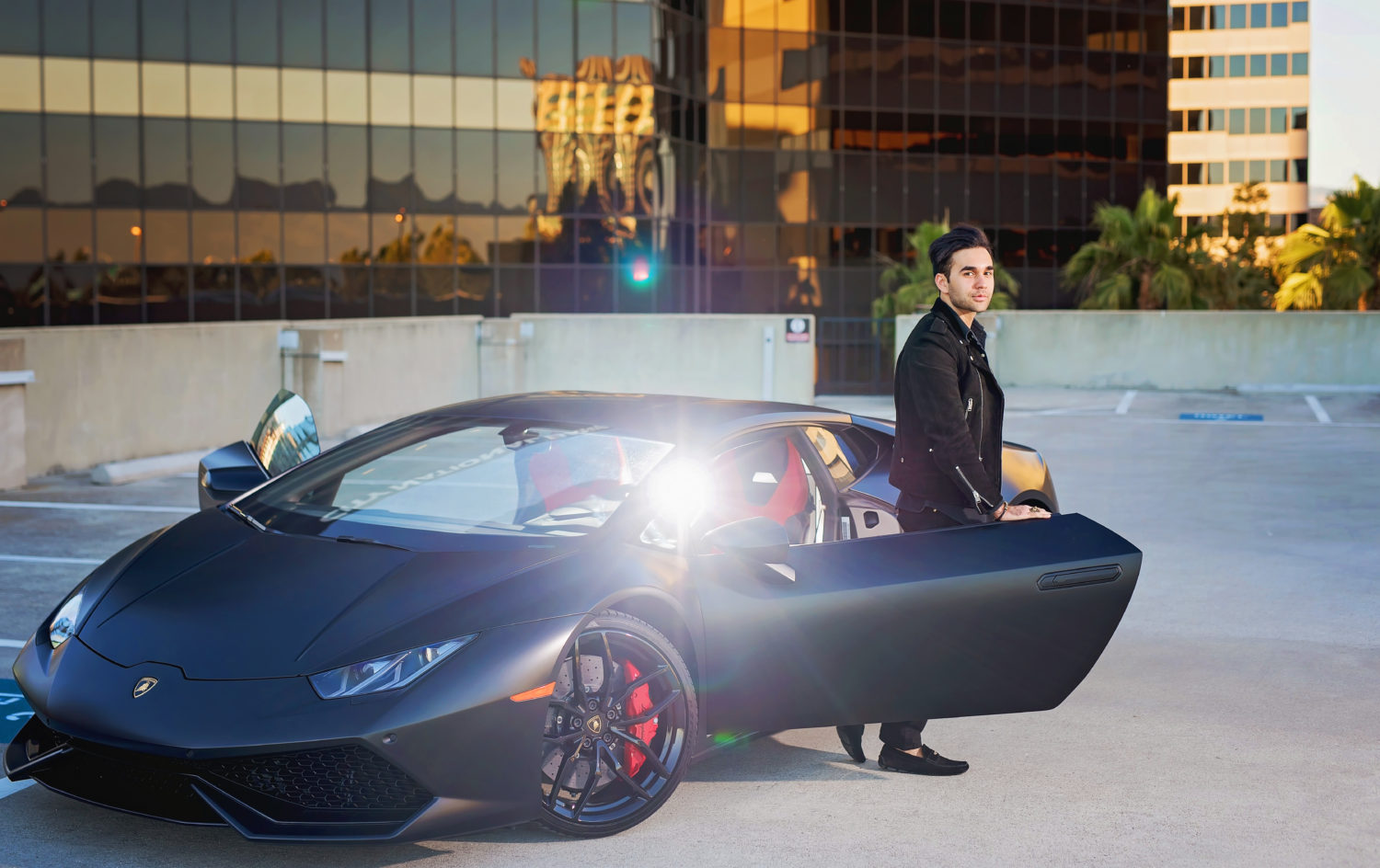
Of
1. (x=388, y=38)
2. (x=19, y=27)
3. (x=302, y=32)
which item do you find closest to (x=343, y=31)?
(x=302, y=32)

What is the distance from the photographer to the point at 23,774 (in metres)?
4.07

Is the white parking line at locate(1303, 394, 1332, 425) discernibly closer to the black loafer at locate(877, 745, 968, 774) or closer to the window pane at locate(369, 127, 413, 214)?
the black loafer at locate(877, 745, 968, 774)

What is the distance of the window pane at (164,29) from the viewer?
35.6 meters

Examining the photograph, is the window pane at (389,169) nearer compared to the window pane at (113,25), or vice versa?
the window pane at (113,25)

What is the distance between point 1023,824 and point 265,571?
2.41 metres

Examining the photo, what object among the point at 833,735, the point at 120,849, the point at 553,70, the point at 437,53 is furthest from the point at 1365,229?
the point at 120,849

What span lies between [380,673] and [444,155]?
115 feet

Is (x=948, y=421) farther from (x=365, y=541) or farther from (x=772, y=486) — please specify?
(x=365, y=541)

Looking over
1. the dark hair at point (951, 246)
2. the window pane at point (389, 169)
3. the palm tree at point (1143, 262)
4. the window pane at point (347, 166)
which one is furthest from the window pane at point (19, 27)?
the dark hair at point (951, 246)

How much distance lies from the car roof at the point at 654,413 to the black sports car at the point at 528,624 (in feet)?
0.05

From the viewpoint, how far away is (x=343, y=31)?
3684cm

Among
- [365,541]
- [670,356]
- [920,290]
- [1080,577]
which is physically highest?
[920,290]

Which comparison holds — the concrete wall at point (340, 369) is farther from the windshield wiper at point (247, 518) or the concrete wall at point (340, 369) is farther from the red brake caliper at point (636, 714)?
the red brake caliper at point (636, 714)

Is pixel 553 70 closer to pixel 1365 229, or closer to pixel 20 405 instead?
pixel 1365 229
